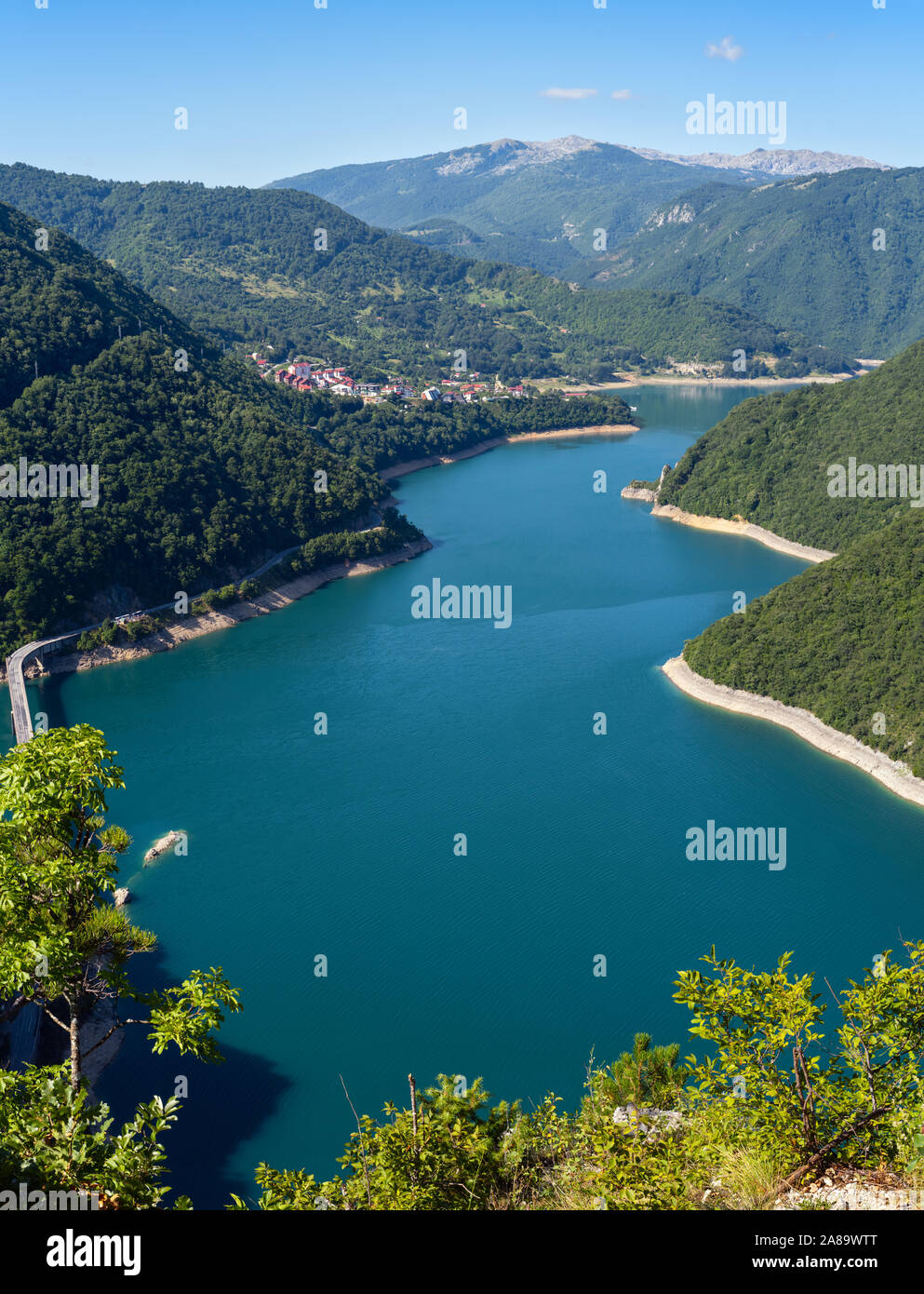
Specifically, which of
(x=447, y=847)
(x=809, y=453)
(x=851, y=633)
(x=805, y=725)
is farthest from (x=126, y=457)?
(x=809, y=453)

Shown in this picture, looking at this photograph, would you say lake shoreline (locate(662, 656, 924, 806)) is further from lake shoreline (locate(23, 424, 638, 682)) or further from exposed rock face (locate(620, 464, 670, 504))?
exposed rock face (locate(620, 464, 670, 504))

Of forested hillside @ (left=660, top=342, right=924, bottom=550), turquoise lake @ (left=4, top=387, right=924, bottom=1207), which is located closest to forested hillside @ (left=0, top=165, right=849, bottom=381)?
forested hillside @ (left=660, top=342, right=924, bottom=550)

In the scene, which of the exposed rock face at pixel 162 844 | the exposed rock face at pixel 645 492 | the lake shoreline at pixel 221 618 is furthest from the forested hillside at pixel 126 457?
the exposed rock face at pixel 645 492

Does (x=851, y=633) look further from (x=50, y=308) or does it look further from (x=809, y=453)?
(x=50, y=308)

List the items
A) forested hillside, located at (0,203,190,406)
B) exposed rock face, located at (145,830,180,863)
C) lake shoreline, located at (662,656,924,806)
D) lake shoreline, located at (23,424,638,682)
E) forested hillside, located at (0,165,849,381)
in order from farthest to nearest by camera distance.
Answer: forested hillside, located at (0,165,849,381)
forested hillside, located at (0,203,190,406)
lake shoreline, located at (23,424,638,682)
lake shoreline, located at (662,656,924,806)
exposed rock face, located at (145,830,180,863)

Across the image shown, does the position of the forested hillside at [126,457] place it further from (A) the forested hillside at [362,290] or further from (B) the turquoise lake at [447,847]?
(A) the forested hillside at [362,290]
